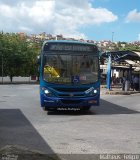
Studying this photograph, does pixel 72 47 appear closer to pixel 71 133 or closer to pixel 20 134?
pixel 71 133

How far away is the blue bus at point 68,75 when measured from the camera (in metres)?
18.8

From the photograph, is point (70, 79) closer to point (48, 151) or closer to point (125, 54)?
point (48, 151)

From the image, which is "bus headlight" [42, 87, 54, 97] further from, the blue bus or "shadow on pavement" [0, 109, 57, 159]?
"shadow on pavement" [0, 109, 57, 159]

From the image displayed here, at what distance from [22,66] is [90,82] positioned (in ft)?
187

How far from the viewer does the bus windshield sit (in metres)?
18.8

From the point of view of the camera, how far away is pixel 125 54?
128 ft

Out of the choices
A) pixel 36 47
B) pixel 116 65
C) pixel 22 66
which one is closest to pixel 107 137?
pixel 116 65

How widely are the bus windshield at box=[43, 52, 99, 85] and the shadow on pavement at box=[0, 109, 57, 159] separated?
2.22 metres

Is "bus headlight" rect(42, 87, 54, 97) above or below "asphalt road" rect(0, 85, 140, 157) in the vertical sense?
above

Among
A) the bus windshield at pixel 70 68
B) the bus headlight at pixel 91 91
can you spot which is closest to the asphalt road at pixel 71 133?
the bus headlight at pixel 91 91

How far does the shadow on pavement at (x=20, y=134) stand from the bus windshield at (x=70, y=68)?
222 centimetres

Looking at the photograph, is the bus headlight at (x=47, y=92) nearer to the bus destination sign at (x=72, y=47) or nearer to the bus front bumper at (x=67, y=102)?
the bus front bumper at (x=67, y=102)

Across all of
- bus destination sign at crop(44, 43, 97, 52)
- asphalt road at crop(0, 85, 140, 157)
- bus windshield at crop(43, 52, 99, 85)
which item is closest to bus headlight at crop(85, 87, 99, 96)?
bus windshield at crop(43, 52, 99, 85)

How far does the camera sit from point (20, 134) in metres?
12.7
